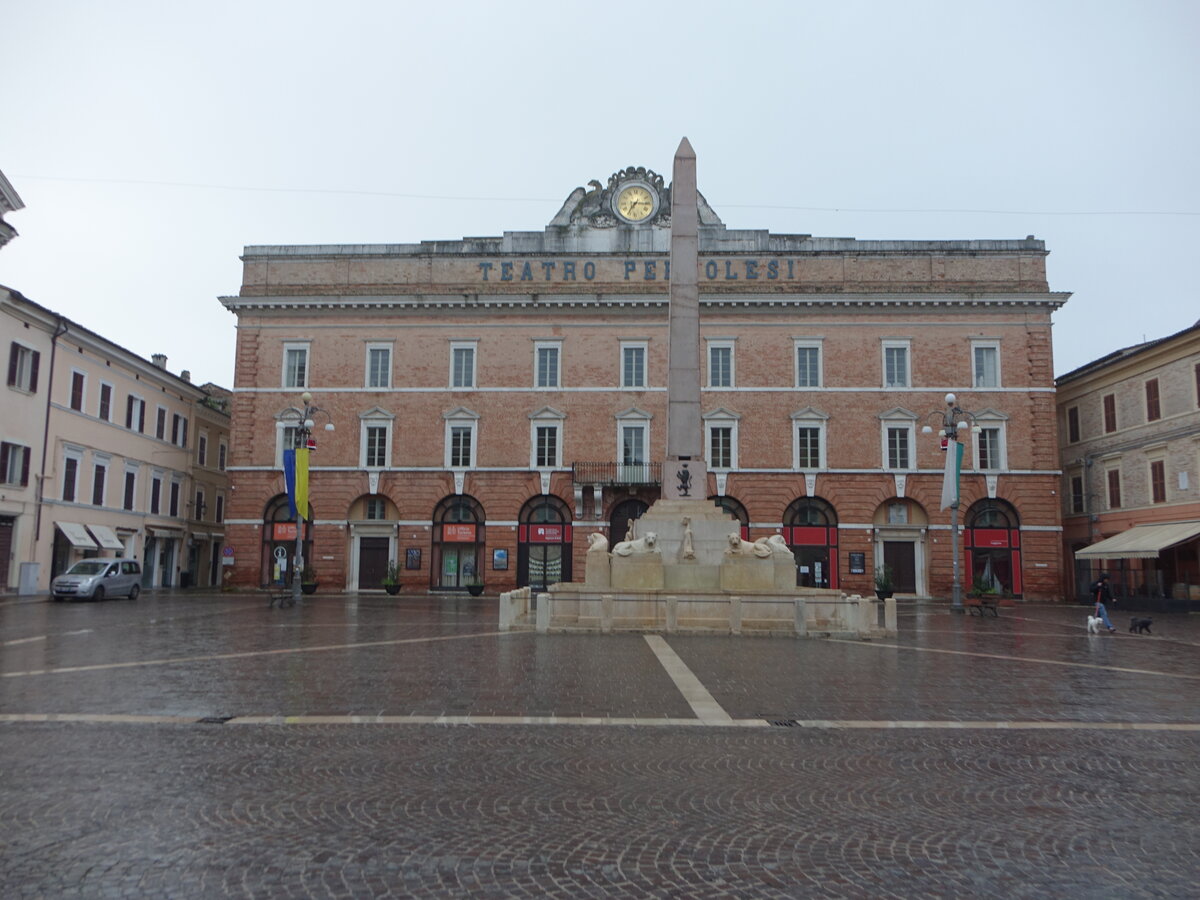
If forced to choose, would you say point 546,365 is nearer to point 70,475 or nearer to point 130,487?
point 130,487

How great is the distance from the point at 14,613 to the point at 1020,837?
Answer: 26.0 metres

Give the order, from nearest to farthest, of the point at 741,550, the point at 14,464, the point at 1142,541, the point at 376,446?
the point at 741,550 → the point at 14,464 → the point at 1142,541 → the point at 376,446

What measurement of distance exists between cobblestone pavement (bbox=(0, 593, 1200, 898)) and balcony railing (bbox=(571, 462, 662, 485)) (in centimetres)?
2724

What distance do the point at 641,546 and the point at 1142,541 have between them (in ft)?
78.4

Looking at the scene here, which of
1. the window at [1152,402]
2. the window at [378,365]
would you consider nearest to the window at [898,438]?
the window at [1152,402]

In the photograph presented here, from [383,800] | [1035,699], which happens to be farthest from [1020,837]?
[1035,699]

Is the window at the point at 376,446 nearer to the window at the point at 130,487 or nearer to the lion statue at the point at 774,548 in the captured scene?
the window at the point at 130,487

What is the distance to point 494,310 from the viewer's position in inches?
1702

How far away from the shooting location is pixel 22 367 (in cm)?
3500

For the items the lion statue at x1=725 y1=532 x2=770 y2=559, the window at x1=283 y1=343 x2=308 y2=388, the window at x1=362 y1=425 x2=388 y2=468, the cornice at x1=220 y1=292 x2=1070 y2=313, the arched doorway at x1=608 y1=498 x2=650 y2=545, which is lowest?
the lion statue at x1=725 y1=532 x2=770 y2=559

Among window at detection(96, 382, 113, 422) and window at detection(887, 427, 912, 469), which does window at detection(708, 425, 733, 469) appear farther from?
window at detection(96, 382, 113, 422)

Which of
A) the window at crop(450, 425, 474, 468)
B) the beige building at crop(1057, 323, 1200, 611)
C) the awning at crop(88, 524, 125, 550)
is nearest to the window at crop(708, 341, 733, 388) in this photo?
the window at crop(450, 425, 474, 468)

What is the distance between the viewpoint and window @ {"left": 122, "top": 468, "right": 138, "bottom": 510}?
42.2m

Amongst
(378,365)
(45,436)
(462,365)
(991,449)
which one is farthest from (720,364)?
(45,436)
